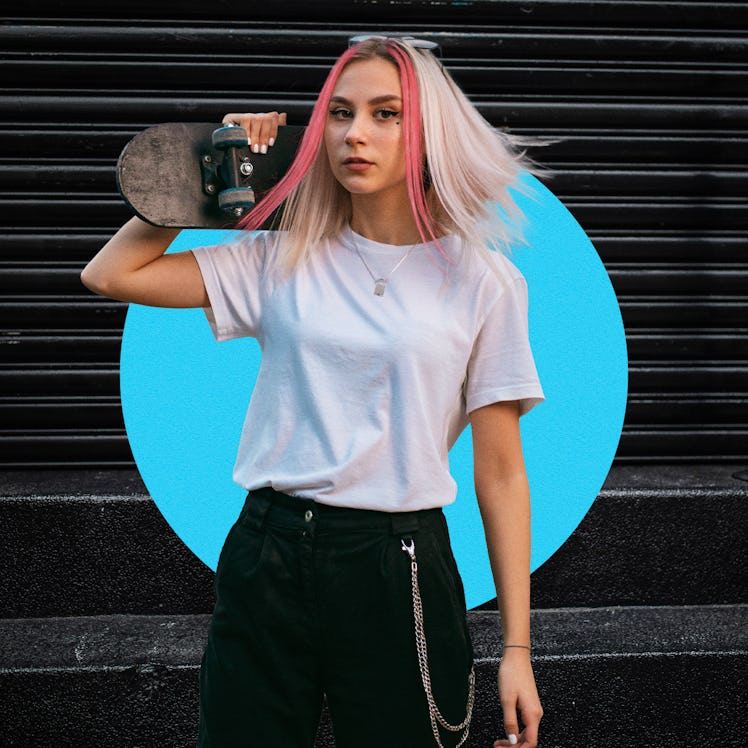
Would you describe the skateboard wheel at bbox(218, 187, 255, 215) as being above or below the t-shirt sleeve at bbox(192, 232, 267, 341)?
above

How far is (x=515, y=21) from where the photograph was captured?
3783mm

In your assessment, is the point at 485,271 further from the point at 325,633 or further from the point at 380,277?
the point at 325,633

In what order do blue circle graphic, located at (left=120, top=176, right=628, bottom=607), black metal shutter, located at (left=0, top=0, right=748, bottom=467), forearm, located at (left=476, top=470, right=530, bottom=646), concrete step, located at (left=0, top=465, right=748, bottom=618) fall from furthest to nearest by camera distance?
black metal shutter, located at (left=0, top=0, right=748, bottom=467) → concrete step, located at (left=0, top=465, right=748, bottom=618) → blue circle graphic, located at (left=120, top=176, right=628, bottom=607) → forearm, located at (left=476, top=470, right=530, bottom=646)

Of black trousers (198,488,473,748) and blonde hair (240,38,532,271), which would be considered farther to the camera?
blonde hair (240,38,532,271)

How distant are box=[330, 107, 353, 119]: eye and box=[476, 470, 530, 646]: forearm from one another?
0.68 m

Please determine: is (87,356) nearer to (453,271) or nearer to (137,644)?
(137,644)

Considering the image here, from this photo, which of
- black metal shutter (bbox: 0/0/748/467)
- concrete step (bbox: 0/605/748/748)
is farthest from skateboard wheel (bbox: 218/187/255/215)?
black metal shutter (bbox: 0/0/748/467)

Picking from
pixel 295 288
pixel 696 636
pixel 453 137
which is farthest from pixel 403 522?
pixel 696 636

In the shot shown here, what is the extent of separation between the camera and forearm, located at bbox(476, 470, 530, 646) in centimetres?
178

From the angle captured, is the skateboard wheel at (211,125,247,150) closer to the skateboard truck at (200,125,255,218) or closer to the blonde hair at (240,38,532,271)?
the skateboard truck at (200,125,255,218)

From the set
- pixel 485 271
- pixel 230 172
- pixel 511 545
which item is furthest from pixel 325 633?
pixel 230 172

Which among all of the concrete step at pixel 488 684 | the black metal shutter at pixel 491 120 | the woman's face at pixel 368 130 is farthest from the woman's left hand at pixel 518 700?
the black metal shutter at pixel 491 120

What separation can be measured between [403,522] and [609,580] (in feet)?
5.98

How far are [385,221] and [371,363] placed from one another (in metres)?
0.31
